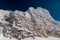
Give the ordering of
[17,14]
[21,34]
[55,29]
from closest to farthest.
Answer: [21,34], [17,14], [55,29]

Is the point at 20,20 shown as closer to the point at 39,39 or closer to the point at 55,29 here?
the point at 39,39

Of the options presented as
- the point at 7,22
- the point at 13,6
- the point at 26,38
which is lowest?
the point at 26,38

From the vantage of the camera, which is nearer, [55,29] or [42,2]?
[55,29]

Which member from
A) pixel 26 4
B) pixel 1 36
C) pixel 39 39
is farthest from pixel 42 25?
pixel 26 4

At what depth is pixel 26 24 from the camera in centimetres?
182

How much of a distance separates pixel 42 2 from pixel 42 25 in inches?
63.0

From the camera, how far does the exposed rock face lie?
1.76m

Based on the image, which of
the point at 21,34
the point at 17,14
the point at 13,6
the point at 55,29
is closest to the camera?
the point at 21,34

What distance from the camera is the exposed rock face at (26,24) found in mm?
1762

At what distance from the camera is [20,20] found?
6.00ft

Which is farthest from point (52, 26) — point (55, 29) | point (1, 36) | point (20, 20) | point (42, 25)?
point (1, 36)

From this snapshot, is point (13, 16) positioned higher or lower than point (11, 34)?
higher

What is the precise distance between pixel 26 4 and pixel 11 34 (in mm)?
1713

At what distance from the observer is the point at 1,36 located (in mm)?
1757
